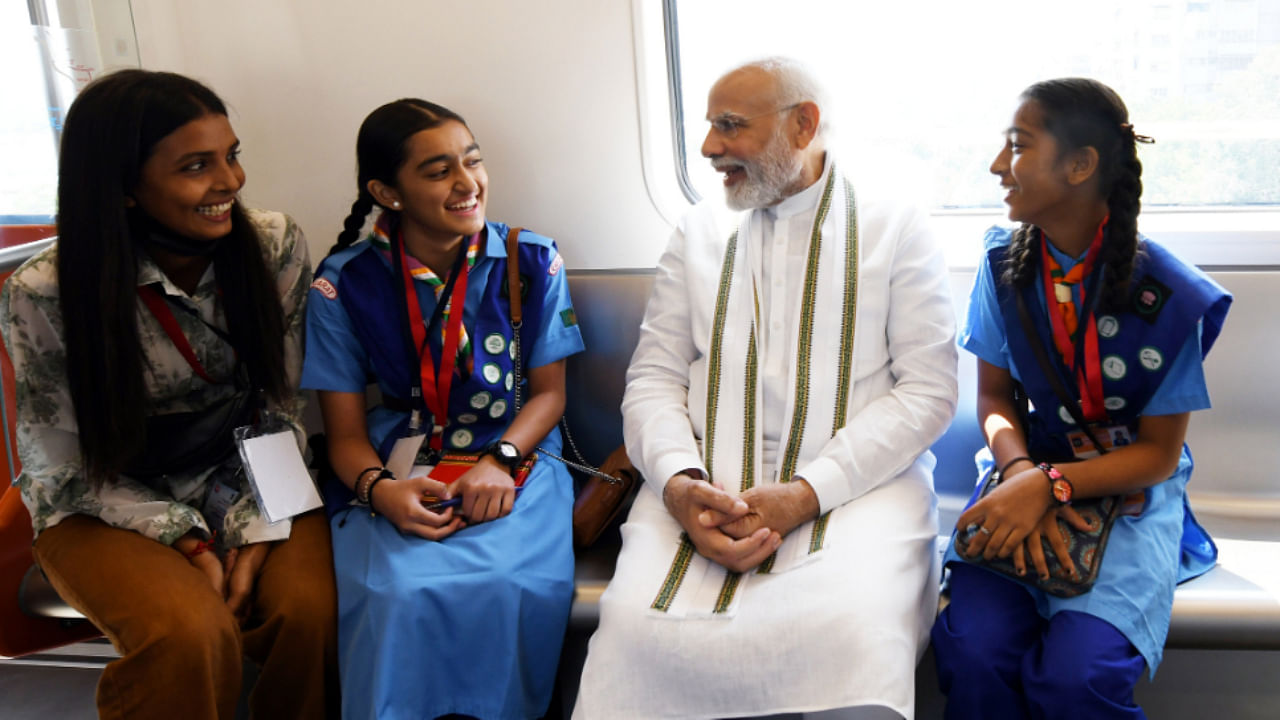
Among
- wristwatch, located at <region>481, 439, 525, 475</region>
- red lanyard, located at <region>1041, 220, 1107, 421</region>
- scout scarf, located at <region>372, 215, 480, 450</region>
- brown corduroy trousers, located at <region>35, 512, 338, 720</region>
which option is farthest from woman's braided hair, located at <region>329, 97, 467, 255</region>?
red lanyard, located at <region>1041, 220, 1107, 421</region>

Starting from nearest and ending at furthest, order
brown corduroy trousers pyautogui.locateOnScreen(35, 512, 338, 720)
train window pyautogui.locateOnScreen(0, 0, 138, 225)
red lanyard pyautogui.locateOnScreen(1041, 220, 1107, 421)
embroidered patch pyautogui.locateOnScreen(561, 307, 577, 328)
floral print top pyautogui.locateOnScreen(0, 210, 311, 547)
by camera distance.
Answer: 1. brown corduroy trousers pyautogui.locateOnScreen(35, 512, 338, 720)
2. red lanyard pyautogui.locateOnScreen(1041, 220, 1107, 421)
3. floral print top pyautogui.locateOnScreen(0, 210, 311, 547)
4. embroidered patch pyautogui.locateOnScreen(561, 307, 577, 328)
5. train window pyautogui.locateOnScreen(0, 0, 138, 225)

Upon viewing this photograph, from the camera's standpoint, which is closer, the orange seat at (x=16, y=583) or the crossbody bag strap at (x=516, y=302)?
the orange seat at (x=16, y=583)

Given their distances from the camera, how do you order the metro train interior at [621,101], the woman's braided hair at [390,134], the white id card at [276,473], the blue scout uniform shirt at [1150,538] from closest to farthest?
1. the blue scout uniform shirt at [1150,538]
2. the white id card at [276,473]
3. the woman's braided hair at [390,134]
4. the metro train interior at [621,101]

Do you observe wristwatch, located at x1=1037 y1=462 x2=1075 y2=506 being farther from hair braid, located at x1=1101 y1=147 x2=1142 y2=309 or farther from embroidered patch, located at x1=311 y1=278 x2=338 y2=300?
embroidered patch, located at x1=311 y1=278 x2=338 y2=300

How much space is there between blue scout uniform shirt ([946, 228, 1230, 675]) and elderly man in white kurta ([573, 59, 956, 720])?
132 millimetres

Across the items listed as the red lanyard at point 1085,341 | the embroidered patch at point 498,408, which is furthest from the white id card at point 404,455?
the red lanyard at point 1085,341

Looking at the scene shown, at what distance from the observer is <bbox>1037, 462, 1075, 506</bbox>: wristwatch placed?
2125 millimetres

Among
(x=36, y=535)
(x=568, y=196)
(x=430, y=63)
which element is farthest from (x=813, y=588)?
(x=430, y=63)

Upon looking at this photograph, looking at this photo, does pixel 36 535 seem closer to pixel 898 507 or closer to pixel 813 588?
pixel 813 588

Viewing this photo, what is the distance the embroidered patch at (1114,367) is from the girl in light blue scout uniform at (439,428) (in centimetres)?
134

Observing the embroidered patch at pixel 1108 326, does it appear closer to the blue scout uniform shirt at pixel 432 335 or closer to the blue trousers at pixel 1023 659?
the blue trousers at pixel 1023 659

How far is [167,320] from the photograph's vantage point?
248 cm

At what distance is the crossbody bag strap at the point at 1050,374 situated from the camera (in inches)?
88.6

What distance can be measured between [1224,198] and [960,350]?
108 centimetres
